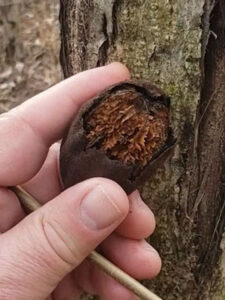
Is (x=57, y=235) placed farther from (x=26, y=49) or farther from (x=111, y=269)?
(x=26, y=49)

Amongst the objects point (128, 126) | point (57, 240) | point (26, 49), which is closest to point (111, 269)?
point (57, 240)

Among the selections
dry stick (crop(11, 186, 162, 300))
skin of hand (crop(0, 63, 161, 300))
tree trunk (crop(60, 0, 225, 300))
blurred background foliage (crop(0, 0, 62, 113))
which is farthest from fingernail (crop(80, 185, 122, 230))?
blurred background foliage (crop(0, 0, 62, 113))

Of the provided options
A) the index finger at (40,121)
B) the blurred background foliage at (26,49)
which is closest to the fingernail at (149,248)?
the index finger at (40,121)

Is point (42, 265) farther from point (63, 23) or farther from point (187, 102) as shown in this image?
point (63, 23)

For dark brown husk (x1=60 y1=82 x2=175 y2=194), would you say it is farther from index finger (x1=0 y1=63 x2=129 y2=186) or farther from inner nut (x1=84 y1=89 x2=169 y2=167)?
index finger (x1=0 y1=63 x2=129 y2=186)

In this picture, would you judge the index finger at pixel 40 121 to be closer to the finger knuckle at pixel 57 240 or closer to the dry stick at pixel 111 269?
the dry stick at pixel 111 269

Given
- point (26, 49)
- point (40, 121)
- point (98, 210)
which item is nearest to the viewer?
point (98, 210)
